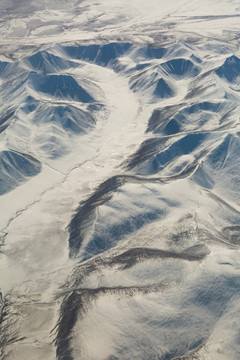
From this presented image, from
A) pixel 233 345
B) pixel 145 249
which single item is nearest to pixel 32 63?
pixel 145 249

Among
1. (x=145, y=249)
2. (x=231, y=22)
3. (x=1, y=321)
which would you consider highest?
(x=1, y=321)

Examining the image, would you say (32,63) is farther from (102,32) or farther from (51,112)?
(102,32)

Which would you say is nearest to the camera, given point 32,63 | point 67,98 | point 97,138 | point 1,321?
point 1,321

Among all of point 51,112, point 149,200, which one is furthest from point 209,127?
point 51,112

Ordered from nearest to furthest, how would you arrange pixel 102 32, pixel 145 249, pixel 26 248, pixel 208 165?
pixel 145 249 → pixel 26 248 → pixel 208 165 → pixel 102 32

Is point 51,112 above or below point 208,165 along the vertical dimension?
above

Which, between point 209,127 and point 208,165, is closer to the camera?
point 208,165

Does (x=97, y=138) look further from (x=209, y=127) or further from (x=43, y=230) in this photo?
(x=43, y=230)
